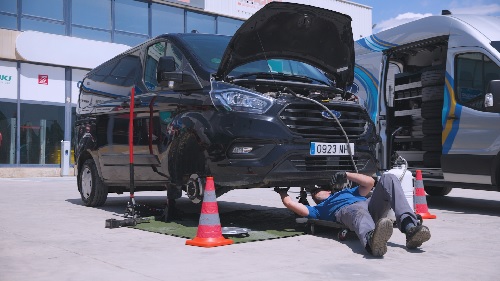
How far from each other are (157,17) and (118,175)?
1833cm

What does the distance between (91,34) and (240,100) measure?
1834cm

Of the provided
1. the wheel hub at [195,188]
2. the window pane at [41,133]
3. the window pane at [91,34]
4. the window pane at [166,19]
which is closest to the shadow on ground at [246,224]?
the wheel hub at [195,188]

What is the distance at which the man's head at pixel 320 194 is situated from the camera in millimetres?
5600

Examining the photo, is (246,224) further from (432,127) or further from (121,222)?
(432,127)

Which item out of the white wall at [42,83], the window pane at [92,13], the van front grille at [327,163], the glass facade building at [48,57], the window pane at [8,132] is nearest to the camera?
the van front grille at [327,163]

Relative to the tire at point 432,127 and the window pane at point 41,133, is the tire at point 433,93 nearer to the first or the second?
the tire at point 432,127

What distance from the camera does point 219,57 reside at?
247 inches

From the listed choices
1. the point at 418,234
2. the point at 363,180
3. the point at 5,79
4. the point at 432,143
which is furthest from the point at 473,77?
the point at 5,79

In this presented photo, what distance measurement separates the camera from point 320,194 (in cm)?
566

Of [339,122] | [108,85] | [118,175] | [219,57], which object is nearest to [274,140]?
[339,122]

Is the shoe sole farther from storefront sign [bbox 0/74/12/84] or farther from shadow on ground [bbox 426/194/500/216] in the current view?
storefront sign [bbox 0/74/12/84]

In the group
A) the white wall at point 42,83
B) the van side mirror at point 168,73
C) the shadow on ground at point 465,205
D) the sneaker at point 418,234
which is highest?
the white wall at point 42,83

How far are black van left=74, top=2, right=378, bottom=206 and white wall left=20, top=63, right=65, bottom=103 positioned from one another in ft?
48.5

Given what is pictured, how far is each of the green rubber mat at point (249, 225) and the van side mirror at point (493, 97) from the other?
273 cm
